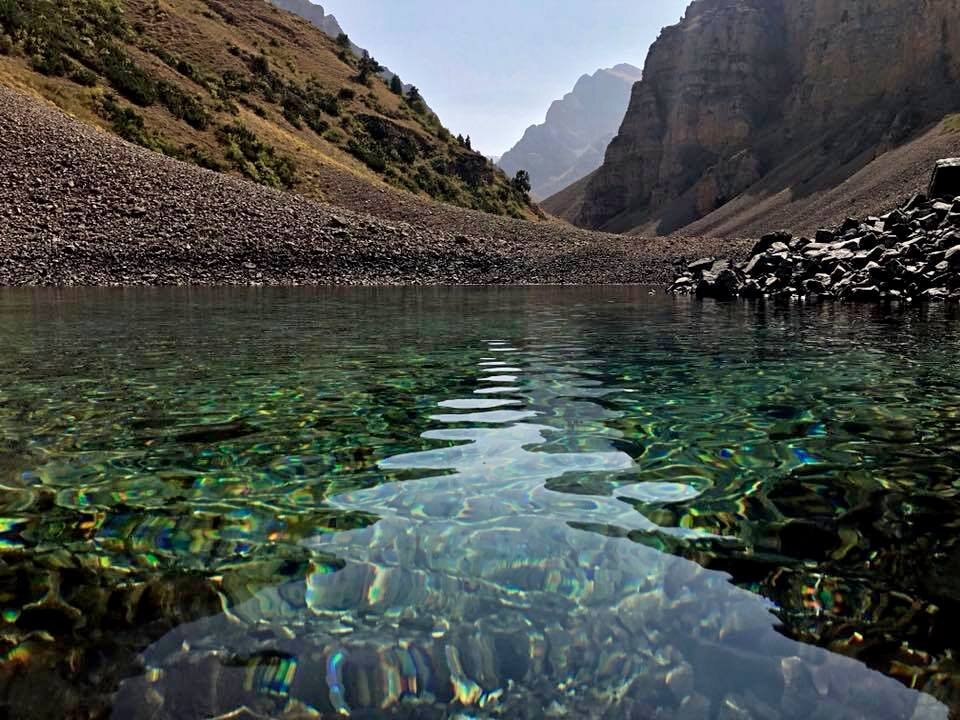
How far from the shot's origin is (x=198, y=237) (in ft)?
122

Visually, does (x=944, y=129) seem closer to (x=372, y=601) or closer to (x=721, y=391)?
(x=721, y=391)

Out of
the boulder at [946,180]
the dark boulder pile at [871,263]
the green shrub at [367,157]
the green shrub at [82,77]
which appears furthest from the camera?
the green shrub at [367,157]

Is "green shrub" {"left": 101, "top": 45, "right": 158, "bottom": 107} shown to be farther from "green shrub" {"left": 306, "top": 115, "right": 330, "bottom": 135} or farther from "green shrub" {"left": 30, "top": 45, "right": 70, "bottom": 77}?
"green shrub" {"left": 306, "top": 115, "right": 330, "bottom": 135}

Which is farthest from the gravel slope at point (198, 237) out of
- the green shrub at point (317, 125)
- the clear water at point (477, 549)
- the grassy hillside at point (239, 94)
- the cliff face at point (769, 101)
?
the cliff face at point (769, 101)

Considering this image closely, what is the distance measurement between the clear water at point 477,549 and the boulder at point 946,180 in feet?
101

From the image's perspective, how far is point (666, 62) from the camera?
148 meters

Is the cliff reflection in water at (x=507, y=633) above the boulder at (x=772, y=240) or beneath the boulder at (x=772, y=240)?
beneath

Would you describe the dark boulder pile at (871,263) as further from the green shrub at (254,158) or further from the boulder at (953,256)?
the green shrub at (254,158)

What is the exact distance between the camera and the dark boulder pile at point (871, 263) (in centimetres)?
2402

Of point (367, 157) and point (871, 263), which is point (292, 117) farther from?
point (871, 263)

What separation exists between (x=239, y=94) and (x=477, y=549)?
73.3m

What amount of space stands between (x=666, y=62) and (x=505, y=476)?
161600 mm

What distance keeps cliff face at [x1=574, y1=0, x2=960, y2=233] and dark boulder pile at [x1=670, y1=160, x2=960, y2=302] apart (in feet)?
218

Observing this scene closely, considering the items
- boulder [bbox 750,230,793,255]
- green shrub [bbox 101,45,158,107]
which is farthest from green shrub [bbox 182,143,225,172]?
boulder [bbox 750,230,793,255]
